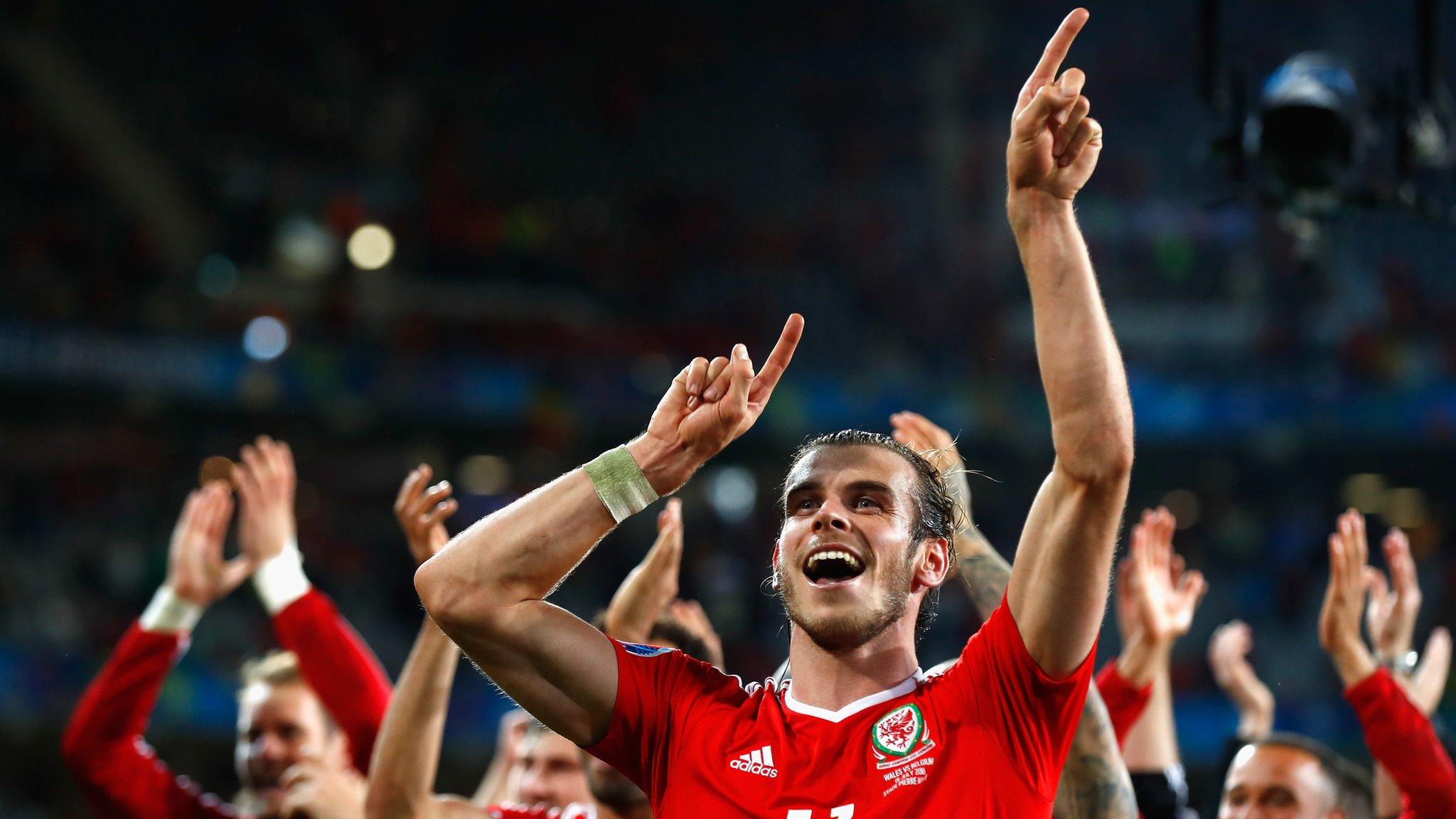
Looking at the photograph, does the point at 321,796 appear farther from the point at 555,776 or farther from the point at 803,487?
the point at 803,487

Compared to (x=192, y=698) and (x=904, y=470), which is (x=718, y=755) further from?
(x=192, y=698)

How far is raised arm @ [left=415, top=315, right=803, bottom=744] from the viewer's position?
2.49 m

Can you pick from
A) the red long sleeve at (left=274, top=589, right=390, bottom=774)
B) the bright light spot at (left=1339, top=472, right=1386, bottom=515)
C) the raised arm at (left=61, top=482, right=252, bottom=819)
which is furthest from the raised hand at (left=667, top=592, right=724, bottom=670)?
the bright light spot at (left=1339, top=472, right=1386, bottom=515)

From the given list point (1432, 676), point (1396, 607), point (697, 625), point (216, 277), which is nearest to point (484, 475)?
point (216, 277)

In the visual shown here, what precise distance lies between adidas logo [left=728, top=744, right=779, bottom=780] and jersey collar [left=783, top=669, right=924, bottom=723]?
A: 112 mm

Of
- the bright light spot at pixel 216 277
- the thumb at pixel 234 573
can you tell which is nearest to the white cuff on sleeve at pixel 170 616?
the thumb at pixel 234 573

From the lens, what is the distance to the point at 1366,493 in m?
15.8

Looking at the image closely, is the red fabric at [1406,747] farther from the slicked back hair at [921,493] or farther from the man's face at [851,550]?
the man's face at [851,550]

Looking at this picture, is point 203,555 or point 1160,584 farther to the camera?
point 203,555

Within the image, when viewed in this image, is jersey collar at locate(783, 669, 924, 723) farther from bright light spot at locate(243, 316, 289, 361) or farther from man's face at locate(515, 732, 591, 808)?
bright light spot at locate(243, 316, 289, 361)

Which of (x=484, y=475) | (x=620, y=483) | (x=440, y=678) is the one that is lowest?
(x=484, y=475)

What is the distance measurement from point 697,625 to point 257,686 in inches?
55.8

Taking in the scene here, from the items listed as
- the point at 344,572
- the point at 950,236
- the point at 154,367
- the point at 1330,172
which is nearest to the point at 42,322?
the point at 154,367

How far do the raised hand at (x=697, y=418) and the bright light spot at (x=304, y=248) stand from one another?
1355 centimetres
